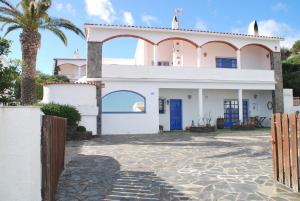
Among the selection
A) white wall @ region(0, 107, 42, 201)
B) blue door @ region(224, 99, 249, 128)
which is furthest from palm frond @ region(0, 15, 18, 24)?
blue door @ region(224, 99, 249, 128)

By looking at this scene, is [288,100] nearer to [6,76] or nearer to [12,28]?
[12,28]

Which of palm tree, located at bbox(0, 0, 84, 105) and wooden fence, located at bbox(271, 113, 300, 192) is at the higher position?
palm tree, located at bbox(0, 0, 84, 105)

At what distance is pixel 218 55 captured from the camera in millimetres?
25438

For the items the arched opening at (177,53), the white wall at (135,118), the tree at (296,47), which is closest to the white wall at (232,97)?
the arched opening at (177,53)

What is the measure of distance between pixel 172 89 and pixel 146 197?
17.8 meters

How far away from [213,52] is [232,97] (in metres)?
3.79

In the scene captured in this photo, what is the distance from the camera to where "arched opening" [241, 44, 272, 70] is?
26.0 meters

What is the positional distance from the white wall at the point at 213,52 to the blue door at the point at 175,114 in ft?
12.2

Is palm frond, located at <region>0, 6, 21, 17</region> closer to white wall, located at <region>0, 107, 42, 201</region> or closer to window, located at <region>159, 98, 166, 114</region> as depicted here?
window, located at <region>159, 98, 166, 114</region>

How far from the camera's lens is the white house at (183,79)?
2055 centimetres

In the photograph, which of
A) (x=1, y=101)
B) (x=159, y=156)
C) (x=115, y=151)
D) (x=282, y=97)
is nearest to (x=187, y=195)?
(x=1, y=101)

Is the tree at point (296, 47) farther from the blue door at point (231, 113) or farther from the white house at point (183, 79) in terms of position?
the blue door at point (231, 113)

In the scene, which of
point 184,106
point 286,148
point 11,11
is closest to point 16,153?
point 286,148

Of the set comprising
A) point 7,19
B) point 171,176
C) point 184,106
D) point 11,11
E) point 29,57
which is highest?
point 11,11
